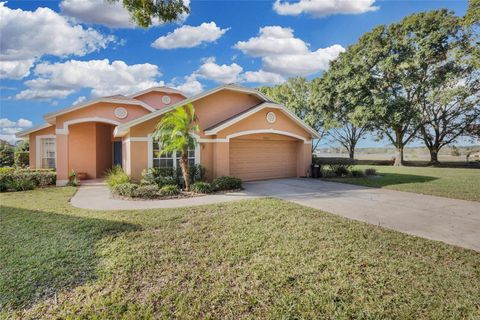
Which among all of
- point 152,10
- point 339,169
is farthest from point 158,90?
point 339,169

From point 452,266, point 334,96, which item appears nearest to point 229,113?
point 452,266

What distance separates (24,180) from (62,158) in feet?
6.52

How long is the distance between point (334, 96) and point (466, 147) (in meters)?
17.3

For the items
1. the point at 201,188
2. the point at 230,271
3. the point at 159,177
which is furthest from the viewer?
the point at 159,177

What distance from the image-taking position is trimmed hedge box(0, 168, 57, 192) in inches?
466

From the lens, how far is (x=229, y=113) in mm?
14648

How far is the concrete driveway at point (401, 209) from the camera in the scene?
19.7 feet

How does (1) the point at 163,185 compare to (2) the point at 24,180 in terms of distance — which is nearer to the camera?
(1) the point at 163,185

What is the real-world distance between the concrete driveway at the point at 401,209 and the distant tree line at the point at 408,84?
17315 millimetres

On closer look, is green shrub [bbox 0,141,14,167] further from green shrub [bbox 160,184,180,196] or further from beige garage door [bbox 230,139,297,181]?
beige garage door [bbox 230,139,297,181]

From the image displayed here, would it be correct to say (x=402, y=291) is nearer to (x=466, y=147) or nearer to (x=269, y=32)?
(x=269, y=32)

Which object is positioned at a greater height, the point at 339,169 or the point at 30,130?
the point at 30,130

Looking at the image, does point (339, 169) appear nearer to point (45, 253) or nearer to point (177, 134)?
point (177, 134)

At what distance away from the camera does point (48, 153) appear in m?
16.9
